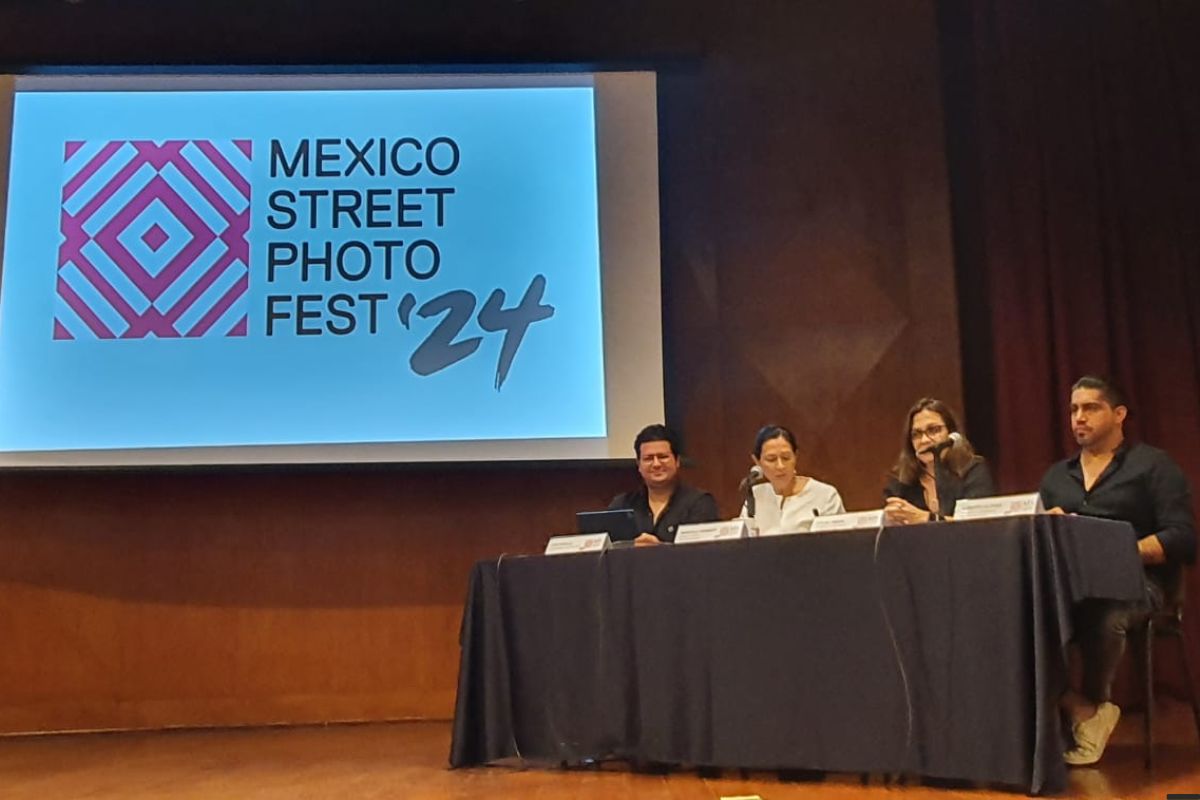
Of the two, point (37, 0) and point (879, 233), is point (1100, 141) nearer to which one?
point (879, 233)

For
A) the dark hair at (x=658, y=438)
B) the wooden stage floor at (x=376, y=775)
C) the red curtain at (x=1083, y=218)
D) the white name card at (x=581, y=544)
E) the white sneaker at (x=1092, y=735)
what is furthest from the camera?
the red curtain at (x=1083, y=218)

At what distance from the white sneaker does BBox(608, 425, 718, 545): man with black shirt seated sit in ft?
3.67

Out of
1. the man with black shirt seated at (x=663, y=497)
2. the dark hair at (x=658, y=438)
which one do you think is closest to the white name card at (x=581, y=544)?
the man with black shirt seated at (x=663, y=497)

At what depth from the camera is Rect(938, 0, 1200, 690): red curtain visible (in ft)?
13.8

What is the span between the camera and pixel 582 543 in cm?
294

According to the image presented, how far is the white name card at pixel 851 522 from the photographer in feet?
8.02

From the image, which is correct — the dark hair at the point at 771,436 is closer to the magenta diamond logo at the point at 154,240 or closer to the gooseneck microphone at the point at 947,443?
the gooseneck microphone at the point at 947,443

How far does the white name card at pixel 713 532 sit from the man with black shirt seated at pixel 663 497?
0.43 metres

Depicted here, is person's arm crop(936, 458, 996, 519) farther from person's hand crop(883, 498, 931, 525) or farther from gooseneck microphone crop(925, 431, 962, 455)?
person's hand crop(883, 498, 931, 525)

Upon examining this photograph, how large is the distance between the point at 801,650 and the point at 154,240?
318cm

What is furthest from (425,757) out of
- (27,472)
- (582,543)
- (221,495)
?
(27,472)

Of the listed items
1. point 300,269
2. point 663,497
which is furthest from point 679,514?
point 300,269

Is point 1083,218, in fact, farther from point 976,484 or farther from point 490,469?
point 490,469

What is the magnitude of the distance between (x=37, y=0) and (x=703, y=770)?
13.7ft
